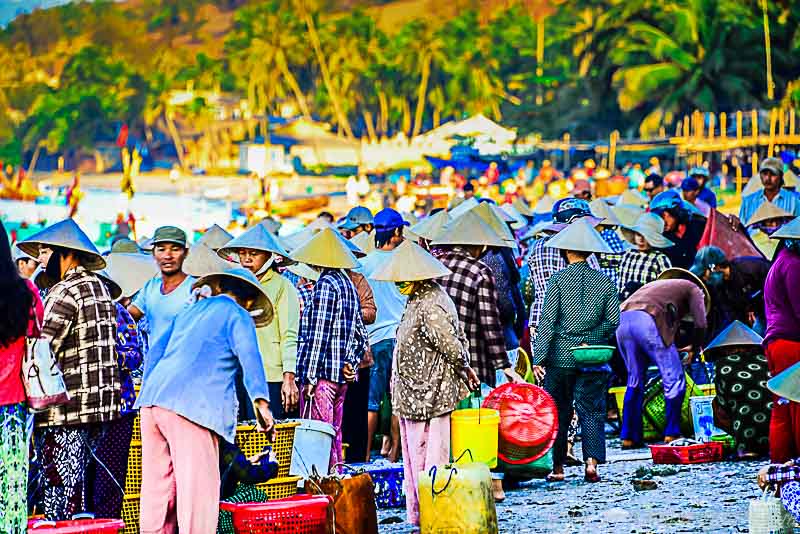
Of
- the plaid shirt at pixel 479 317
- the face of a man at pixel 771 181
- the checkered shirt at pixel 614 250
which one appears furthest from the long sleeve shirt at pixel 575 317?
the face of a man at pixel 771 181

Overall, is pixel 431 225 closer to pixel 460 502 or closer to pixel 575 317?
pixel 575 317

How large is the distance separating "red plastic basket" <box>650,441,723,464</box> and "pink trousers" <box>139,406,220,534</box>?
4.36m

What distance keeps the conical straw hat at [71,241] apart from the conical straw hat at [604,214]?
604 cm

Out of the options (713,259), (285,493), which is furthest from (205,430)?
(713,259)

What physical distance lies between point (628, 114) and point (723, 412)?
5021 cm

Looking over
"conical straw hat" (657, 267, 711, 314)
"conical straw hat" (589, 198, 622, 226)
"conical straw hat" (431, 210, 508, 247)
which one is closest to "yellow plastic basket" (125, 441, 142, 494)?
"conical straw hat" (431, 210, 508, 247)

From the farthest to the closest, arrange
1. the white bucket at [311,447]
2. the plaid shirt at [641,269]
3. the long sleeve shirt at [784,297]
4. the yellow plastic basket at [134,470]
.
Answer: the plaid shirt at [641,269] → the long sleeve shirt at [784,297] → the white bucket at [311,447] → the yellow plastic basket at [134,470]

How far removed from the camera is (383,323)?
1127cm

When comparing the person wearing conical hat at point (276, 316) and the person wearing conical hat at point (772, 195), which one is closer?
the person wearing conical hat at point (276, 316)

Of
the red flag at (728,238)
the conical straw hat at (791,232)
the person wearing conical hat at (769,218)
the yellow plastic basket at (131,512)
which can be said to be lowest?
the yellow plastic basket at (131,512)

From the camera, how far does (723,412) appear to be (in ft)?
34.9

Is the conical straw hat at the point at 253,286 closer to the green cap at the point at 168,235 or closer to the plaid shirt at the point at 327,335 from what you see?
the green cap at the point at 168,235

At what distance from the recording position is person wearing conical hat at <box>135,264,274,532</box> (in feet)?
23.2

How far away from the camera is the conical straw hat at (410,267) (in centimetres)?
852
